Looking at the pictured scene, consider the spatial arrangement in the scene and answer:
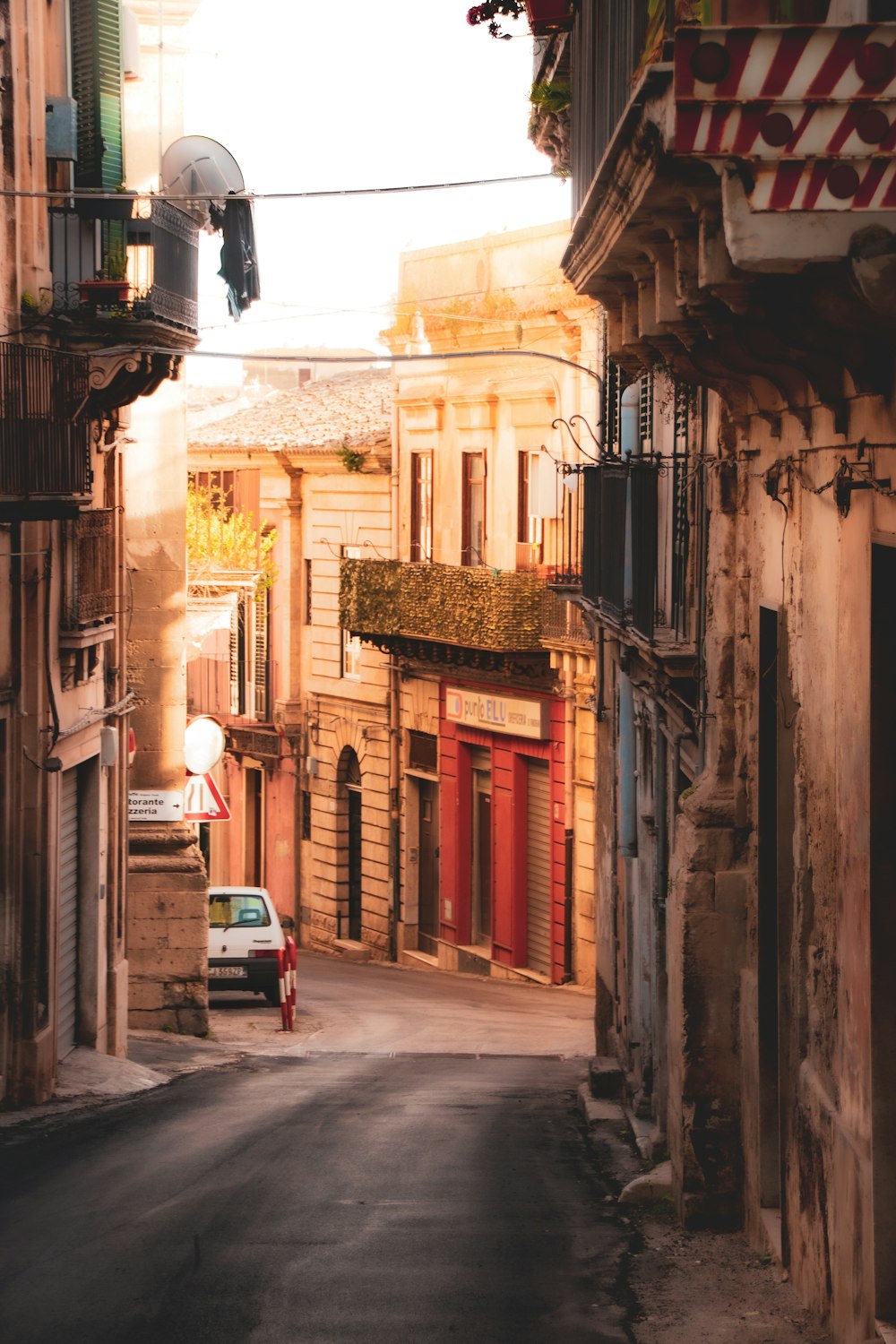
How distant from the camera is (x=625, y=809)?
630 inches

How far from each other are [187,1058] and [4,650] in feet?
20.1

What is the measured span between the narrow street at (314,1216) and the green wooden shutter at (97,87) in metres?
7.97

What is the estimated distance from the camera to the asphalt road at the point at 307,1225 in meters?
8.16

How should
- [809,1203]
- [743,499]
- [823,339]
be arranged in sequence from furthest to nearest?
[743,499]
[809,1203]
[823,339]

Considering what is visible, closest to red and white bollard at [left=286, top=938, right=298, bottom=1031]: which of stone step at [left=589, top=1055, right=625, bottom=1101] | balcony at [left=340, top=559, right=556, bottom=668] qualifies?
balcony at [left=340, top=559, right=556, bottom=668]

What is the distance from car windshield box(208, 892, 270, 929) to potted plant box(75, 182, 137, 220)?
11276mm

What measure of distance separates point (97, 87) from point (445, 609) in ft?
45.1

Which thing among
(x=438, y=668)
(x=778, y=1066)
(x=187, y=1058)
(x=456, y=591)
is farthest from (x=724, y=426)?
(x=438, y=668)

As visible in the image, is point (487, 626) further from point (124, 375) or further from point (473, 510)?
point (124, 375)

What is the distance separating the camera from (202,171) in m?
19.7

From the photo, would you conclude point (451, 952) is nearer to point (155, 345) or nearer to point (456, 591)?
point (456, 591)

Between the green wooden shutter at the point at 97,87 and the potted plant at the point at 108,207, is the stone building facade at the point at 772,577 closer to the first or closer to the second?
the potted plant at the point at 108,207

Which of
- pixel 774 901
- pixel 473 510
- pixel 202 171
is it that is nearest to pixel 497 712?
pixel 473 510

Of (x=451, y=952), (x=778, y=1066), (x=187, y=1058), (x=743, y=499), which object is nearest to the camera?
(x=778, y=1066)
